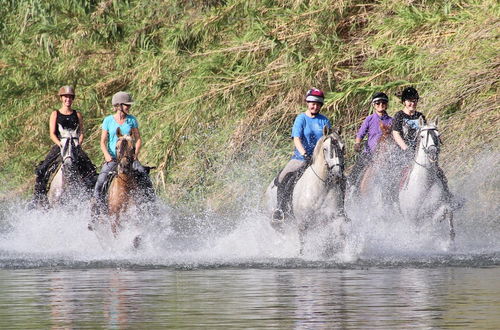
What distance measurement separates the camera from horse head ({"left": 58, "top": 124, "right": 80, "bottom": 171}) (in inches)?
701

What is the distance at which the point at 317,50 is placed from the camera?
23.2 meters

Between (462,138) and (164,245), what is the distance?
4.77 meters

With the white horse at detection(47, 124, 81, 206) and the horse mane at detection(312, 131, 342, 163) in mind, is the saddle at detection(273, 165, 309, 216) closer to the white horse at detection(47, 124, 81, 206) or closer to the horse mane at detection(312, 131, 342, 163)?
the horse mane at detection(312, 131, 342, 163)

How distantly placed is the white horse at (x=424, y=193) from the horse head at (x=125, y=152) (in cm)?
341

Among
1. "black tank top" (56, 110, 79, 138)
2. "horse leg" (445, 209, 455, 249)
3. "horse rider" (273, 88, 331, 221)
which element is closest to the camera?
"horse rider" (273, 88, 331, 221)

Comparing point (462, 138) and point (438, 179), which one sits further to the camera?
point (462, 138)

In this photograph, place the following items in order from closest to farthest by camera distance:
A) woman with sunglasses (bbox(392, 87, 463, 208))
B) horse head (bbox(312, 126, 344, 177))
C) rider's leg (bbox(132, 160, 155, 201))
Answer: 1. horse head (bbox(312, 126, 344, 177))
2. rider's leg (bbox(132, 160, 155, 201))
3. woman with sunglasses (bbox(392, 87, 463, 208))

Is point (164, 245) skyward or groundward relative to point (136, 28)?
groundward

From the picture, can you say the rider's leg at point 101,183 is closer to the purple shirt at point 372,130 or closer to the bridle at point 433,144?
the purple shirt at point 372,130

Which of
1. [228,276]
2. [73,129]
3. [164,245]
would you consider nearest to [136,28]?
[73,129]

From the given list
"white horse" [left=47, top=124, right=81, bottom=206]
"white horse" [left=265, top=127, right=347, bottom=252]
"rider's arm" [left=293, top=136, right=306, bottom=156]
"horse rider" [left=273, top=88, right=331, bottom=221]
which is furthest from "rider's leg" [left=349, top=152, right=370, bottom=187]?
"white horse" [left=47, top=124, right=81, bottom=206]

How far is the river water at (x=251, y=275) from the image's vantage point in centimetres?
945

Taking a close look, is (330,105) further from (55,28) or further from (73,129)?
(55,28)

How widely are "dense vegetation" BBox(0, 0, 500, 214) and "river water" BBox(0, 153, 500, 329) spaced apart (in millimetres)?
1654
